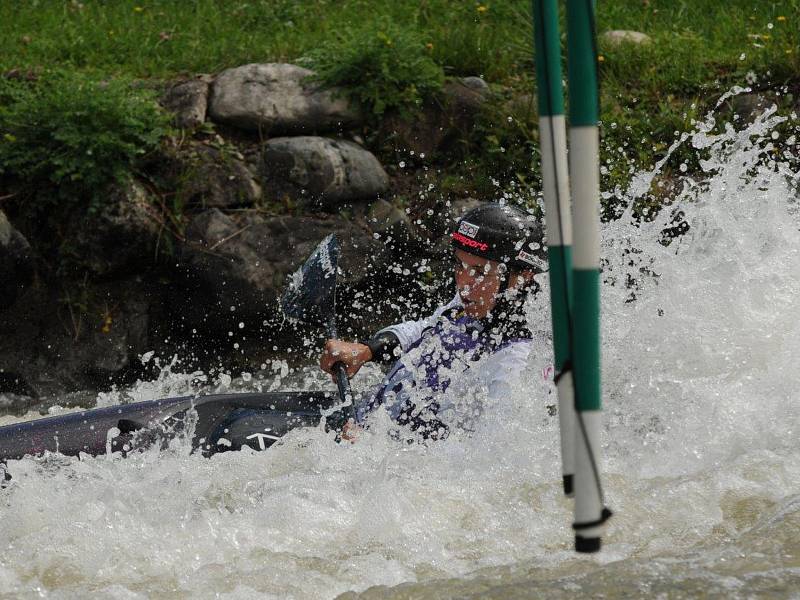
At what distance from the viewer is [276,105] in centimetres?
659

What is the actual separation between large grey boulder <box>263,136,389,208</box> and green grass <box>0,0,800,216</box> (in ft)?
2.15

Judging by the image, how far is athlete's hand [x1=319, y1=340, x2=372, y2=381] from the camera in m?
3.78

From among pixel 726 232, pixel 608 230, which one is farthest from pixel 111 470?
pixel 608 230

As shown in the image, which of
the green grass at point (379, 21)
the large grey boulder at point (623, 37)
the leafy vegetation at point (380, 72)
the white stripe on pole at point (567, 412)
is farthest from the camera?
the large grey boulder at point (623, 37)

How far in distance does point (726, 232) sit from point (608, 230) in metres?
1.12

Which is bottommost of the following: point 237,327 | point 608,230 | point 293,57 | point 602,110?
point 237,327

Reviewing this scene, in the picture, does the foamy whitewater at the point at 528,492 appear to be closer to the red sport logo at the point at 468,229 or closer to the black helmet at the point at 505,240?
the black helmet at the point at 505,240

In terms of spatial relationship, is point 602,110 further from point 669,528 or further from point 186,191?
point 669,528

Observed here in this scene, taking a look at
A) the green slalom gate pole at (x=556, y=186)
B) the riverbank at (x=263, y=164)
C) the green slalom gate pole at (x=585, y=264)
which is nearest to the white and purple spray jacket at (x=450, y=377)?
the green slalom gate pole at (x=556, y=186)

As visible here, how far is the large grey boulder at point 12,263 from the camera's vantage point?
5.94m

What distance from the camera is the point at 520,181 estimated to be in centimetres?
645

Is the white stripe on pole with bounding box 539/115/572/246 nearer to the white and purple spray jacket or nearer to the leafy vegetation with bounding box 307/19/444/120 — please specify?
the white and purple spray jacket

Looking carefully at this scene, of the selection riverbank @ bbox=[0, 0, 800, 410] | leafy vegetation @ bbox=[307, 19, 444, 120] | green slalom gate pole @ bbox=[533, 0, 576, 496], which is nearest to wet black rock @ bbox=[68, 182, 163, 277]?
riverbank @ bbox=[0, 0, 800, 410]

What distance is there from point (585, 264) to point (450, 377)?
1.79m
